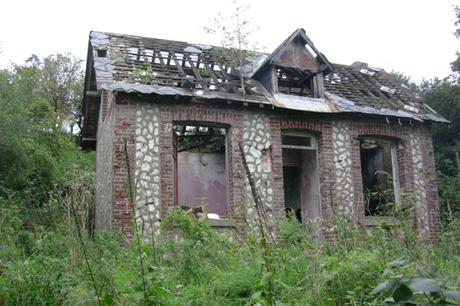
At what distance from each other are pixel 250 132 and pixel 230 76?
187 centimetres

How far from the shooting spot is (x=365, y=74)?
16750 mm

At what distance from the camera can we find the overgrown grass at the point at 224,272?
4449 mm

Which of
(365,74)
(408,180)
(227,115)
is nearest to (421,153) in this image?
(408,180)

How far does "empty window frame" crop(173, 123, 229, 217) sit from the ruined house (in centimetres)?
3

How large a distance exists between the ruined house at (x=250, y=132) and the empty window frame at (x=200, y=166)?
3 centimetres

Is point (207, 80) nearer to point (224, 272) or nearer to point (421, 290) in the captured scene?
point (224, 272)

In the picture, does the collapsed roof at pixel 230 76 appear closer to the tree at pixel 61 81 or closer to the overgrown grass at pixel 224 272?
the overgrown grass at pixel 224 272

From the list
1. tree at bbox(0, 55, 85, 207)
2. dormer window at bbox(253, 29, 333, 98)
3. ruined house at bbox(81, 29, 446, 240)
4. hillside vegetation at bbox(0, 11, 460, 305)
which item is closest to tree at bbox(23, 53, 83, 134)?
tree at bbox(0, 55, 85, 207)

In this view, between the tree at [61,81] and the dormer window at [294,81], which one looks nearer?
the dormer window at [294,81]

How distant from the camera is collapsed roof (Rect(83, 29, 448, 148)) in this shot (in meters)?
12.1

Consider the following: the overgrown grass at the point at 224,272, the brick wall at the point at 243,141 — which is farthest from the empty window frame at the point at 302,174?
the overgrown grass at the point at 224,272

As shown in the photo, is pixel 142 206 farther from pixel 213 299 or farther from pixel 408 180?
pixel 408 180

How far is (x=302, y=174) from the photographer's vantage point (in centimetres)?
1536

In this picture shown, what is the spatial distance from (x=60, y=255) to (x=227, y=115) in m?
5.90
